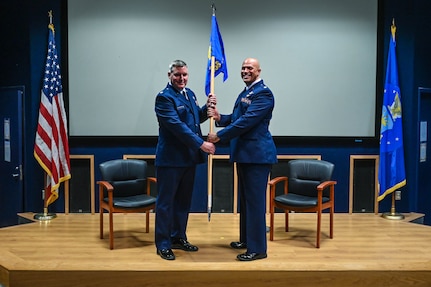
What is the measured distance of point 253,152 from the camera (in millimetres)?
3664

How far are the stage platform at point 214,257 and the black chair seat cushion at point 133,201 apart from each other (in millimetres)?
383

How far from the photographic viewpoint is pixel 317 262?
Result: 359 cm

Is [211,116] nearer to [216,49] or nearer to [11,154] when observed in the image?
[216,49]

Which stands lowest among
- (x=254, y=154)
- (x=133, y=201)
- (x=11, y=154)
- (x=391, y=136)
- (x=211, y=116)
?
(x=133, y=201)

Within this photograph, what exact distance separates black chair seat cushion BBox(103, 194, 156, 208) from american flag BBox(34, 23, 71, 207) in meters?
1.15

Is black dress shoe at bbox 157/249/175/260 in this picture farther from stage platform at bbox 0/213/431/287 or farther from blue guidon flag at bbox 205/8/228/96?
blue guidon flag at bbox 205/8/228/96

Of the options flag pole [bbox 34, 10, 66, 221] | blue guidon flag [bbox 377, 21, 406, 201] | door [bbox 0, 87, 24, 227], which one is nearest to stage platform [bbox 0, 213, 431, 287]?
flag pole [bbox 34, 10, 66, 221]

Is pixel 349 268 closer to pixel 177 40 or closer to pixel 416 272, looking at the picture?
pixel 416 272

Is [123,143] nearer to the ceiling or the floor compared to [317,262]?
nearer to the ceiling

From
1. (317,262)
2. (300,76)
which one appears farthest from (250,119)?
(300,76)

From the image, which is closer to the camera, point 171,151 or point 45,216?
point 171,151

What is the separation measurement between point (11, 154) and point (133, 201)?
2.13 m

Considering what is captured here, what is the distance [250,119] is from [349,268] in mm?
1357

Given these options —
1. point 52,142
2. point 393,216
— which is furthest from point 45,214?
point 393,216
